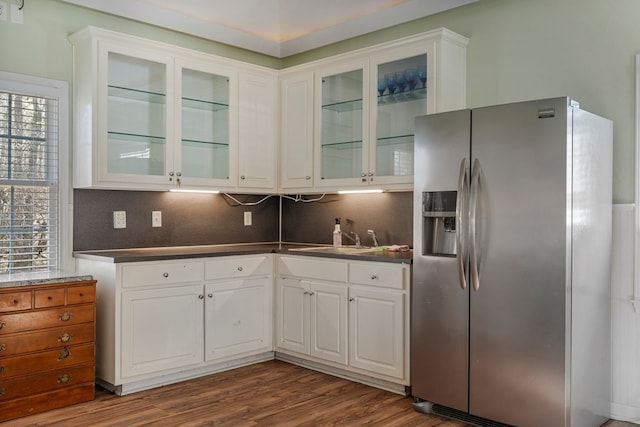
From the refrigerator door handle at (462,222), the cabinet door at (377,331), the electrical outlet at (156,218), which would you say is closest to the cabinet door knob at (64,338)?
the electrical outlet at (156,218)

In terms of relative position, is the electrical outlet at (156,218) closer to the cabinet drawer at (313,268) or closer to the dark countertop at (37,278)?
the dark countertop at (37,278)

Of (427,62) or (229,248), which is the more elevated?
(427,62)

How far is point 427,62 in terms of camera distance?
3668 millimetres

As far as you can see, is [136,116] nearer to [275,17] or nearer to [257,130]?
[257,130]

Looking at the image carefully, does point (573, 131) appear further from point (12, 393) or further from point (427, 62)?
point (12, 393)

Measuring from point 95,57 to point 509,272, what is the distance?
9.02ft

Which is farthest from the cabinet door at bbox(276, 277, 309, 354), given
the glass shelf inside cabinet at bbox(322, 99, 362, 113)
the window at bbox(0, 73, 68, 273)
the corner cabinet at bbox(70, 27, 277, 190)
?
the window at bbox(0, 73, 68, 273)

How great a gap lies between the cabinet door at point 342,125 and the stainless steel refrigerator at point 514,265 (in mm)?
805

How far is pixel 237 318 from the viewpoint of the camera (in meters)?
4.06

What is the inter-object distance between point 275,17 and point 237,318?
2.45m

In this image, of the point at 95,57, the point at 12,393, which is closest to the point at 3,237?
the point at 12,393

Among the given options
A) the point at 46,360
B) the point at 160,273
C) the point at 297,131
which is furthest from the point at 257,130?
the point at 46,360

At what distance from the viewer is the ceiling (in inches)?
160

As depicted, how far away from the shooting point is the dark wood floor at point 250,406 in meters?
3.11
